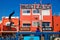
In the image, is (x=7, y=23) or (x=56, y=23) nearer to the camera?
(x=7, y=23)

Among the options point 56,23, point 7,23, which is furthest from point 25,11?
point 56,23

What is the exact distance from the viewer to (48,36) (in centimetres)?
864

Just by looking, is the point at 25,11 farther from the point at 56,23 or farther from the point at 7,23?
the point at 56,23

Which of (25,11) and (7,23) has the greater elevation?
(25,11)

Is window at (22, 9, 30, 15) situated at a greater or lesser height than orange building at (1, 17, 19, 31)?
greater

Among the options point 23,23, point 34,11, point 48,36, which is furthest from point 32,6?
point 48,36

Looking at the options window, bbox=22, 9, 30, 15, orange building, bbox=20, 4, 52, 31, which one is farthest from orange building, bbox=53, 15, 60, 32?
window, bbox=22, 9, 30, 15

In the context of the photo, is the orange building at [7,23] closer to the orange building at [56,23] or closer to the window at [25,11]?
the window at [25,11]

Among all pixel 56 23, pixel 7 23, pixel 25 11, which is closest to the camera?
pixel 7 23

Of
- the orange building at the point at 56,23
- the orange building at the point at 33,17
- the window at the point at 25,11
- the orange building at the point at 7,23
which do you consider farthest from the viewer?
the window at the point at 25,11

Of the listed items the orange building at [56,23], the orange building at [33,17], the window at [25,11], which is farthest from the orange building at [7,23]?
the orange building at [56,23]

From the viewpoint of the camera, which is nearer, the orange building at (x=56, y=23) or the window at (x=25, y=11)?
the orange building at (x=56, y=23)

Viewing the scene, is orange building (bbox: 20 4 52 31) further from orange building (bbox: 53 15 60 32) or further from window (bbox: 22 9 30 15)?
orange building (bbox: 53 15 60 32)

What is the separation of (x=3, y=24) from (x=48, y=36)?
5289 millimetres
